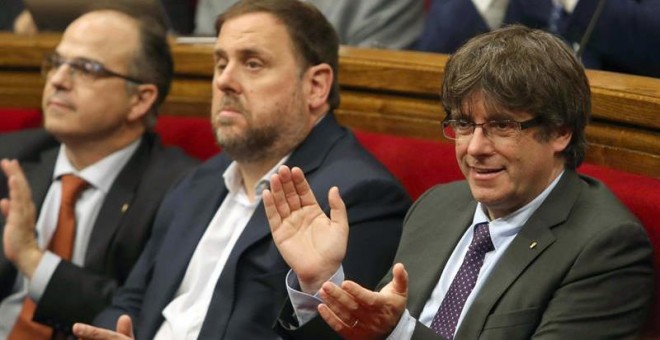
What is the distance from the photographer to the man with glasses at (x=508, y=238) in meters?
1.29

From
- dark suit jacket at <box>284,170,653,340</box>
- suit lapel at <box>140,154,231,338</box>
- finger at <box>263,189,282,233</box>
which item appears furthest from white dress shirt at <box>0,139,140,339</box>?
dark suit jacket at <box>284,170,653,340</box>

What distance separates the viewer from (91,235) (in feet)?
6.38

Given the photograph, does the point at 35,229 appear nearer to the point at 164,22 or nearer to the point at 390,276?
the point at 164,22

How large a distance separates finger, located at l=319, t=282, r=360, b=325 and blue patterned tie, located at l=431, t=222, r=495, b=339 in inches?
5.5

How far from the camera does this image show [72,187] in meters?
1.99

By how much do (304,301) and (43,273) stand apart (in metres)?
0.59

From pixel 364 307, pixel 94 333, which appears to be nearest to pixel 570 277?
pixel 364 307

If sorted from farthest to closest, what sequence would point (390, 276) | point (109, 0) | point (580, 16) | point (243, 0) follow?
point (109, 0) < point (243, 0) < point (580, 16) < point (390, 276)

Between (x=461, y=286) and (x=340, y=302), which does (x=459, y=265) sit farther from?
(x=340, y=302)

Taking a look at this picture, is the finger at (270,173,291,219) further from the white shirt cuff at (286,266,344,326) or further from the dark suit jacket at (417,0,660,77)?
the dark suit jacket at (417,0,660,77)

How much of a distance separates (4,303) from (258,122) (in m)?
0.54

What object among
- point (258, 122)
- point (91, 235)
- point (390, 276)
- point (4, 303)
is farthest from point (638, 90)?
point (4, 303)

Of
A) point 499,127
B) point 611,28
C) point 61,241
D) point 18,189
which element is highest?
point 499,127

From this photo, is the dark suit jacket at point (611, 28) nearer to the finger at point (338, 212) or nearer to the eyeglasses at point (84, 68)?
Answer: the finger at point (338, 212)
